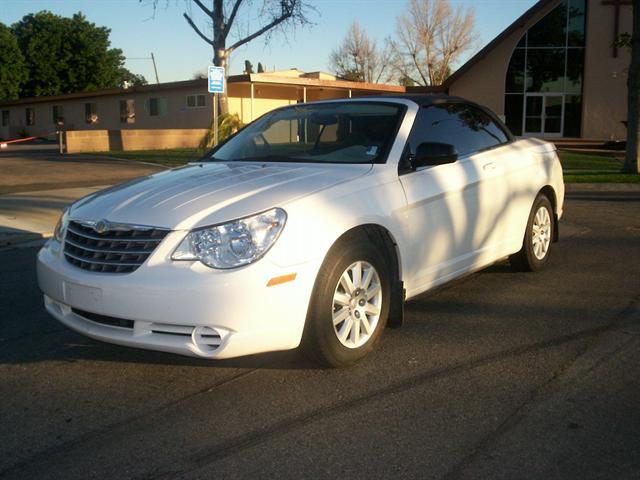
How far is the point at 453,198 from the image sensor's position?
5082mm

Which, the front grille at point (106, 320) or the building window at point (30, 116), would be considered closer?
the front grille at point (106, 320)

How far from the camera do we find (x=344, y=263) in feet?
13.0

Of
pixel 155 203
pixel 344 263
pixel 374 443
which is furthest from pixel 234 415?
pixel 155 203

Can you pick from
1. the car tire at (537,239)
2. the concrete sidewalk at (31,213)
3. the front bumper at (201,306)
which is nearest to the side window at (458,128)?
the car tire at (537,239)

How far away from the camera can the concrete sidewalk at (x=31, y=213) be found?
9.38m

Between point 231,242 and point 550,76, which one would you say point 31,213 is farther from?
point 550,76

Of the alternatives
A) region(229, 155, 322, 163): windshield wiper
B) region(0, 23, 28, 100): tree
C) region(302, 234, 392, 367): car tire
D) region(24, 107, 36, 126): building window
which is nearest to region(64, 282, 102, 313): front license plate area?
region(302, 234, 392, 367): car tire

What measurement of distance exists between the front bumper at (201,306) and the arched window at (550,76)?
3206 centimetres

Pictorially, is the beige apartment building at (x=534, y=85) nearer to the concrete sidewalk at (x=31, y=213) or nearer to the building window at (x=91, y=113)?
the building window at (x=91, y=113)

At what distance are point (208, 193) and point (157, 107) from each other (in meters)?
34.4

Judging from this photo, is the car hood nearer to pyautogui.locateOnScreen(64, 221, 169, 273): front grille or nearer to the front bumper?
pyautogui.locateOnScreen(64, 221, 169, 273): front grille

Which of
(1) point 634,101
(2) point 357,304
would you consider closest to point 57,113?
(1) point 634,101

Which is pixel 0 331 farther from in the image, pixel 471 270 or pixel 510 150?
pixel 510 150

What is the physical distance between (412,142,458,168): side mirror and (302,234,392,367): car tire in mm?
723
